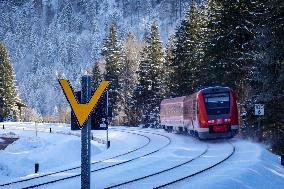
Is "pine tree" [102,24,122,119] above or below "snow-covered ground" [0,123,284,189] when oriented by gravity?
above

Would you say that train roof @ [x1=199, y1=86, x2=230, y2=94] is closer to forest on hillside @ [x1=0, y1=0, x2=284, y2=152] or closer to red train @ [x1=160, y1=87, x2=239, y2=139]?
red train @ [x1=160, y1=87, x2=239, y2=139]

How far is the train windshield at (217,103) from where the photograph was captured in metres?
26.3

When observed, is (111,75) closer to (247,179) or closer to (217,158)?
(217,158)

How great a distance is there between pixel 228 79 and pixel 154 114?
861 inches

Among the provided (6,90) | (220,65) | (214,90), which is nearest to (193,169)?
(214,90)

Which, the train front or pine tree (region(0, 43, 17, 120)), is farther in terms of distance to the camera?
pine tree (region(0, 43, 17, 120))

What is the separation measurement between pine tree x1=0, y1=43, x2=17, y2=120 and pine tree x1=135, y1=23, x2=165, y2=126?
73.2ft

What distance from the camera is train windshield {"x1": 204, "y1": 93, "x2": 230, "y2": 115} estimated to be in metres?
26.3

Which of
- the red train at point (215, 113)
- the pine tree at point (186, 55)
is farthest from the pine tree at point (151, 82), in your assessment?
the red train at point (215, 113)

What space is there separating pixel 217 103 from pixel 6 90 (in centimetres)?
4820

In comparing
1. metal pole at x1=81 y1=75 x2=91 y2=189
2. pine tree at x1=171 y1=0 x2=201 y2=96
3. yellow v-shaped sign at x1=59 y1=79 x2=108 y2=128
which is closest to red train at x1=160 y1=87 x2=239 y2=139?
metal pole at x1=81 y1=75 x2=91 y2=189

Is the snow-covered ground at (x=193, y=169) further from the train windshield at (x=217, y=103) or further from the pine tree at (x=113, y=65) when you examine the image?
the pine tree at (x=113, y=65)

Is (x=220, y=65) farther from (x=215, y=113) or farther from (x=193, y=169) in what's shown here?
(x=193, y=169)

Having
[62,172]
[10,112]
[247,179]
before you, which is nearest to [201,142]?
[62,172]
